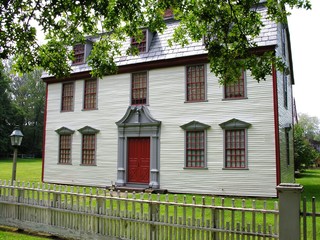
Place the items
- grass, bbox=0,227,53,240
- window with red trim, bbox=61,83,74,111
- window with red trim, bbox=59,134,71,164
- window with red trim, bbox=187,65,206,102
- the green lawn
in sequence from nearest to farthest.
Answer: grass, bbox=0,227,53,240 → window with red trim, bbox=187,65,206,102 → window with red trim, bbox=59,134,71,164 → window with red trim, bbox=61,83,74,111 → the green lawn

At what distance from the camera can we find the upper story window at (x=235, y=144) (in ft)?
48.4

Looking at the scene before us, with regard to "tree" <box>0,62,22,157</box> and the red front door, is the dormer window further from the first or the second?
"tree" <box>0,62,22,157</box>

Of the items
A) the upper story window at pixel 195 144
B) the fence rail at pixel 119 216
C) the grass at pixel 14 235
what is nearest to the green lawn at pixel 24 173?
the upper story window at pixel 195 144

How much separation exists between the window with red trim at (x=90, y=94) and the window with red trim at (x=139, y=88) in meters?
2.58

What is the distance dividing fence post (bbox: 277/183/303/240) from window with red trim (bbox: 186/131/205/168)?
10063 mm

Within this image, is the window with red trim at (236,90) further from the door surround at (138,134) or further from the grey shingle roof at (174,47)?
the door surround at (138,134)


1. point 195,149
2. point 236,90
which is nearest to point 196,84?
point 236,90

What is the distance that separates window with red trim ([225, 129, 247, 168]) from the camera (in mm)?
14798

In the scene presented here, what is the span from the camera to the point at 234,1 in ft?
26.8

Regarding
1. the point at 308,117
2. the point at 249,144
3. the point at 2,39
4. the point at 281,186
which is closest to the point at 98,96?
the point at 249,144

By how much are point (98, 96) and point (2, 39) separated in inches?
442

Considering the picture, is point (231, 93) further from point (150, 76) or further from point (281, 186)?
point (281, 186)

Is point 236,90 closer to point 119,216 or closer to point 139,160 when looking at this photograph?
point 139,160

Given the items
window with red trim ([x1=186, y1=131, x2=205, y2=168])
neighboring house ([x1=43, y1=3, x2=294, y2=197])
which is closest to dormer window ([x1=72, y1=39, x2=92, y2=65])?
neighboring house ([x1=43, y1=3, x2=294, y2=197])
